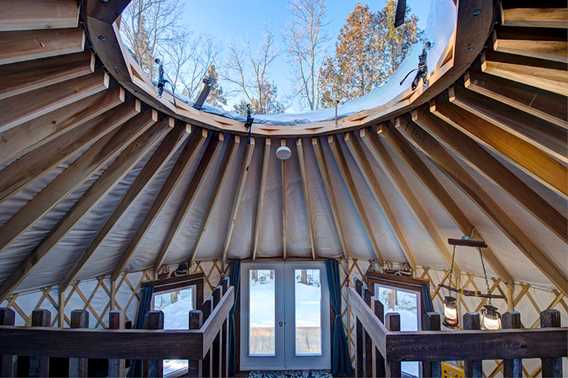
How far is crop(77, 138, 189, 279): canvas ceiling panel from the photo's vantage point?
2986 mm

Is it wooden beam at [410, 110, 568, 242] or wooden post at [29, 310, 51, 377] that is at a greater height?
wooden beam at [410, 110, 568, 242]

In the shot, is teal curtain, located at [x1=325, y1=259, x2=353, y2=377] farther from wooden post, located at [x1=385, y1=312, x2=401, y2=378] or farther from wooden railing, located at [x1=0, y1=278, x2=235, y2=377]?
wooden railing, located at [x1=0, y1=278, x2=235, y2=377]

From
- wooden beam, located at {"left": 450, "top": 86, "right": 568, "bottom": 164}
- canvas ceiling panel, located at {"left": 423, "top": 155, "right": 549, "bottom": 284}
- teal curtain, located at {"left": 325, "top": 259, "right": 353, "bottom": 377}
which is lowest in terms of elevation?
teal curtain, located at {"left": 325, "top": 259, "right": 353, "bottom": 377}

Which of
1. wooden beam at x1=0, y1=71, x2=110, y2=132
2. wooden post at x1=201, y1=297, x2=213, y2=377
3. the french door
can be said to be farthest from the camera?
the french door

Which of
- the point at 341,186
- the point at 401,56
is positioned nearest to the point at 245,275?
the point at 341,186

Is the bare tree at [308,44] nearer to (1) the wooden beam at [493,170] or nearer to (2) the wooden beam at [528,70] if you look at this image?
(1) the wooden beam at [493,170]

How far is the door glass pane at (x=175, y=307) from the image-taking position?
15.3 ft

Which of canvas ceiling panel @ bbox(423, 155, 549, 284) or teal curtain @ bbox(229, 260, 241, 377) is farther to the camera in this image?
teal curtain @ bbox(229, 260, 241, 377)

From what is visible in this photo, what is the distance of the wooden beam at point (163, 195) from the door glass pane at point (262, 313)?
6.64ft

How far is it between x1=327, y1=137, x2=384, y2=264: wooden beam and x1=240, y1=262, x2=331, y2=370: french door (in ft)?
3.74

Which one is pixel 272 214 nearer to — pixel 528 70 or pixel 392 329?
pixel 392 329

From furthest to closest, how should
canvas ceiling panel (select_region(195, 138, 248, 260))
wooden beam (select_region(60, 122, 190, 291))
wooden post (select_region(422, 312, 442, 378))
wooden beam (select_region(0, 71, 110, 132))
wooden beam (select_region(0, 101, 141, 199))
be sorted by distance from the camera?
canvas ceiling panel (select_region(195, 138, 248, 260)), wooden beam (select_region(60, 122, 190, 291)), wooden beam (select_region(0, 101, 141, 199)), wooden post (select_region(422, 312, 442, 378)), wooden beam (select_region(0, 71, 110, 132))

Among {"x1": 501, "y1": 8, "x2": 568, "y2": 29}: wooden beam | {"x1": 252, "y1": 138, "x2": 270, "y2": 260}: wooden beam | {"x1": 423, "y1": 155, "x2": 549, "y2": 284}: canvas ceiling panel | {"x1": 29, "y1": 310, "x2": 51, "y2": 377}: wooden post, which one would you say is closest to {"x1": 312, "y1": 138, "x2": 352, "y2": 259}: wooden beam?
{"x1": 252, "y1": 138, "x2": 270, "y2": 260}: wooden beam

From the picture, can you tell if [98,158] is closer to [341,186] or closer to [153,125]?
[153,125]
